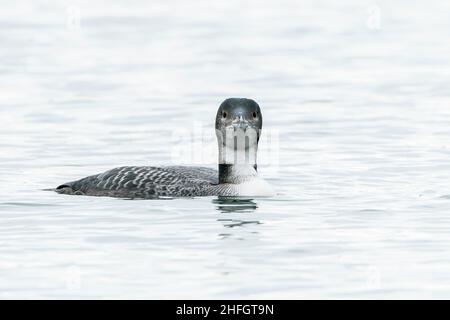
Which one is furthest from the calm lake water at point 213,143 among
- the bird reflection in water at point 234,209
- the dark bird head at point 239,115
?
the dark bird head at point 239,115

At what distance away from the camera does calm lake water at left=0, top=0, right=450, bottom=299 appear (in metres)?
13.1

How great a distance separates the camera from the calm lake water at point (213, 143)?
514 inches

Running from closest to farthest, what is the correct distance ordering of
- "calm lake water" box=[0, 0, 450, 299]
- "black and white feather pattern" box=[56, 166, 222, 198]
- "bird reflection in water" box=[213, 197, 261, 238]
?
1. "calm lake water" box=[0, 0, 450, 299]
2. "bird reflection in water" box=[213, 197, 261, 238]
3. "black and white feather pattern" box=[56, 166, 222, 198]

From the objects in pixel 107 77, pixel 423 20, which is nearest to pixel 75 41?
pixel 107 77

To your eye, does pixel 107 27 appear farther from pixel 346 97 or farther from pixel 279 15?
pixel 346 97

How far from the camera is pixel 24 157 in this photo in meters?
19.8

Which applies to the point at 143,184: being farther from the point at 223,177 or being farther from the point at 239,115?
the point at 239,115

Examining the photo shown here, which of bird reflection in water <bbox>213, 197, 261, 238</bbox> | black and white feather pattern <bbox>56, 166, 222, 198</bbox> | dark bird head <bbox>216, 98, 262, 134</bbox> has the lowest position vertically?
bird reflection in water <bbox>213, 197, 261, 238</bbox>

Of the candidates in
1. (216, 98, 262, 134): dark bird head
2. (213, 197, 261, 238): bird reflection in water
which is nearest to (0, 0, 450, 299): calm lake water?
(213, 197, 261, 238): bird reflection in water

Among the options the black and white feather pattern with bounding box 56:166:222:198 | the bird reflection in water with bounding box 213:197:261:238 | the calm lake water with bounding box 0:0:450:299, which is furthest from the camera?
the black and white feather pattern with bounding box 56:166:222:198

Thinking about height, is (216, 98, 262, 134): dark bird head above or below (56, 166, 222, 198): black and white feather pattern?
above

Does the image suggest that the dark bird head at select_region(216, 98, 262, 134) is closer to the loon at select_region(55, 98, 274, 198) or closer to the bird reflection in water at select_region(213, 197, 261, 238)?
the loon at select_region(55, 98, 274, 198)

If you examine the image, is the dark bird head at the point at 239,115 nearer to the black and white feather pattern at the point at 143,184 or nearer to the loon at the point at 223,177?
the loon at the point at 223,177

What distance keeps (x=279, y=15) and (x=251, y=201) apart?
727 inches
